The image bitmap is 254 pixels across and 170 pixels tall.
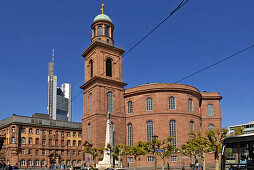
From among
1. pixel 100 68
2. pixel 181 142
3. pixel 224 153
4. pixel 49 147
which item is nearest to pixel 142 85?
pixel 100 68

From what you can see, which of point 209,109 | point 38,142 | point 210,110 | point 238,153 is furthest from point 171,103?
point 38,142

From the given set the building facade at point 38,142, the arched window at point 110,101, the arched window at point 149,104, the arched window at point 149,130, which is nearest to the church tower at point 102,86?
the arched window at point 110,101

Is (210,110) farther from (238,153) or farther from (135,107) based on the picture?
(238,153)

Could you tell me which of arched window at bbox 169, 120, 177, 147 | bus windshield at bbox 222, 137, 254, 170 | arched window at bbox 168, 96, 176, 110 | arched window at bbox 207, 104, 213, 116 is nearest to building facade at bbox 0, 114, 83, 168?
arched window at bbox 169, 120, 177, 147

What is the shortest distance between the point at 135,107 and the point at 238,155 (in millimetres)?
35514

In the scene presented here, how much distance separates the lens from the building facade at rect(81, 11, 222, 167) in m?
46.8

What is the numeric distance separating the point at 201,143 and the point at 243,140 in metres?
15.1

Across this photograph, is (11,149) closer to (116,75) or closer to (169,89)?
(116,75)

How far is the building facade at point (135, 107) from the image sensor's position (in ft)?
153

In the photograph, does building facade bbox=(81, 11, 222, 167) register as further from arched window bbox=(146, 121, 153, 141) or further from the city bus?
the city bus

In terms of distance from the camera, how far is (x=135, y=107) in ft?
Result: 164

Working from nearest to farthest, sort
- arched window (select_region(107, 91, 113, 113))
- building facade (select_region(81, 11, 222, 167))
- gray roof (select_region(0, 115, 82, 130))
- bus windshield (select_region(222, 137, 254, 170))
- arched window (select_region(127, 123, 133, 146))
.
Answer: bus windshield (select_region(222, 137, 254, 170)) → building facade (select_region(81, 11, 222, 167)) → arched window (select_region(107, 91, 113, 113)) → arched window (select_region(127, 123, 133, 146)) → gray roof (select_region(0, 115, 82, 130))

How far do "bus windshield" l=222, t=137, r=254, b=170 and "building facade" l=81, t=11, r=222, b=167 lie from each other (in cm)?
2940

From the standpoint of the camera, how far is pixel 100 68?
49.7 meters
